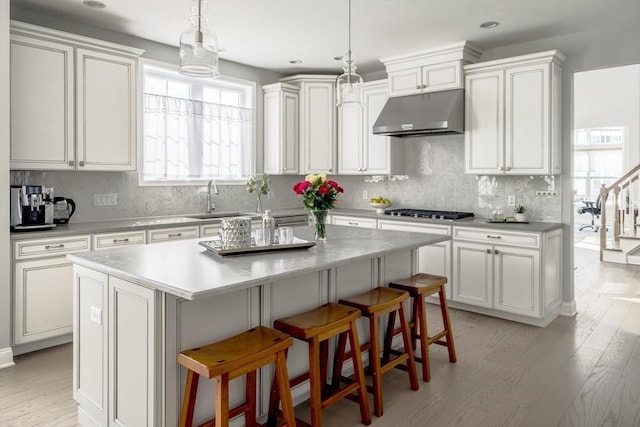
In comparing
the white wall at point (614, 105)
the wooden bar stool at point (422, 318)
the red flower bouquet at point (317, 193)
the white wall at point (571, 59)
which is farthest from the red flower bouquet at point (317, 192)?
the white wall at point (614, 105)

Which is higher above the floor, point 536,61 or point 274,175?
point 536,61

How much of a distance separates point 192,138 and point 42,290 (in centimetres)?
227

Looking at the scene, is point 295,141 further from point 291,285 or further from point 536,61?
point 291,285

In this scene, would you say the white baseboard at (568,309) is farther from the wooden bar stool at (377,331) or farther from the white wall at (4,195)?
the white wall at (4,195)

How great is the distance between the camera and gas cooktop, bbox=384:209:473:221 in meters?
4.81

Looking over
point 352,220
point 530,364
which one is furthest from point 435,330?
point 352,220

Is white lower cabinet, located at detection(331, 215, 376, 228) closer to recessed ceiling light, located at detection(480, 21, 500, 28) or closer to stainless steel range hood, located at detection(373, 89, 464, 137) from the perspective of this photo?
stainless steel range hood, located at detection(373, 89, 464, 137)

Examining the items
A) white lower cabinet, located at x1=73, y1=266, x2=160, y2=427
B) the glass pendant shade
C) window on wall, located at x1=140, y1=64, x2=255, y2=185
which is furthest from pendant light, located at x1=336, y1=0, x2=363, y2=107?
window on wall, located at x1=140, y1=64, x2=255, y2=185

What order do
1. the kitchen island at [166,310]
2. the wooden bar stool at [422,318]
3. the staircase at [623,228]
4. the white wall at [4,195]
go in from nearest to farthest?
1. the kitchen island at [166,310]
2. the wooden bar stool at [422,318]
3. the white wall at [4,195]
4. the staircase at [623,228]

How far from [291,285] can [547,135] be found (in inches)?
119

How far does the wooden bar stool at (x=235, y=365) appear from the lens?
6.06ft

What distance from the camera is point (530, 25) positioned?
13.6 ft

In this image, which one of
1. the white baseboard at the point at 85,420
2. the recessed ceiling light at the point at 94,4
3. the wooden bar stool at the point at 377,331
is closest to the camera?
the white baseboard at the point at 85,420

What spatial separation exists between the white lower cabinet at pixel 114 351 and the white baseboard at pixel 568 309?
4025 millimetres
